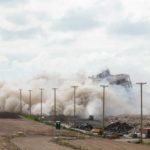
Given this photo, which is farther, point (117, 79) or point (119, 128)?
point (117, 79)

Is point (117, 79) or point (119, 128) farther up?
point (117, 79)

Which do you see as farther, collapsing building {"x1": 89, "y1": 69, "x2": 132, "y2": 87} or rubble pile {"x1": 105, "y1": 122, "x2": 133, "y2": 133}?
collapsing building {"x1": 89, "y1": 69, "x2": 132, "y2": 87}

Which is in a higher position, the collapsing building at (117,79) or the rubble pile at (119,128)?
the collapsing building at (117,79)

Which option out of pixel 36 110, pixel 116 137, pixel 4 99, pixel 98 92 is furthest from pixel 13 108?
pixel 116 137

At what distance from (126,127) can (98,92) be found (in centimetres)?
6524

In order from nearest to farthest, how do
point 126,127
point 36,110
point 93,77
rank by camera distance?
point 126,127 < point 36,110 < point 93,77

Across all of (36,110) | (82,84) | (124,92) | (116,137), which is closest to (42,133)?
(116,137)

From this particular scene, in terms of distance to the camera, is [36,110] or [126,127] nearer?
[126,127]

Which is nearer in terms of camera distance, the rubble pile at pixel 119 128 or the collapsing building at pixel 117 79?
the rubble pile at pixel 119 128

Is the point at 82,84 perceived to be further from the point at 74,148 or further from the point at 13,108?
the point at 74,148

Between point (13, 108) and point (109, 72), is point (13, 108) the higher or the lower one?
the lower one

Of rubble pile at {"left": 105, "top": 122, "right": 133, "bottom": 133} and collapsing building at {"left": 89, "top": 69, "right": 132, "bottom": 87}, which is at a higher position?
collapsing building at {"left": 89, "top": 69, "right": 132, "bottom": 87}

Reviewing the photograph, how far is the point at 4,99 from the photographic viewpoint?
172750 millimetres

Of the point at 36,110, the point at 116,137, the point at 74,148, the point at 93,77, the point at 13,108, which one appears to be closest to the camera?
the point at 74,148
